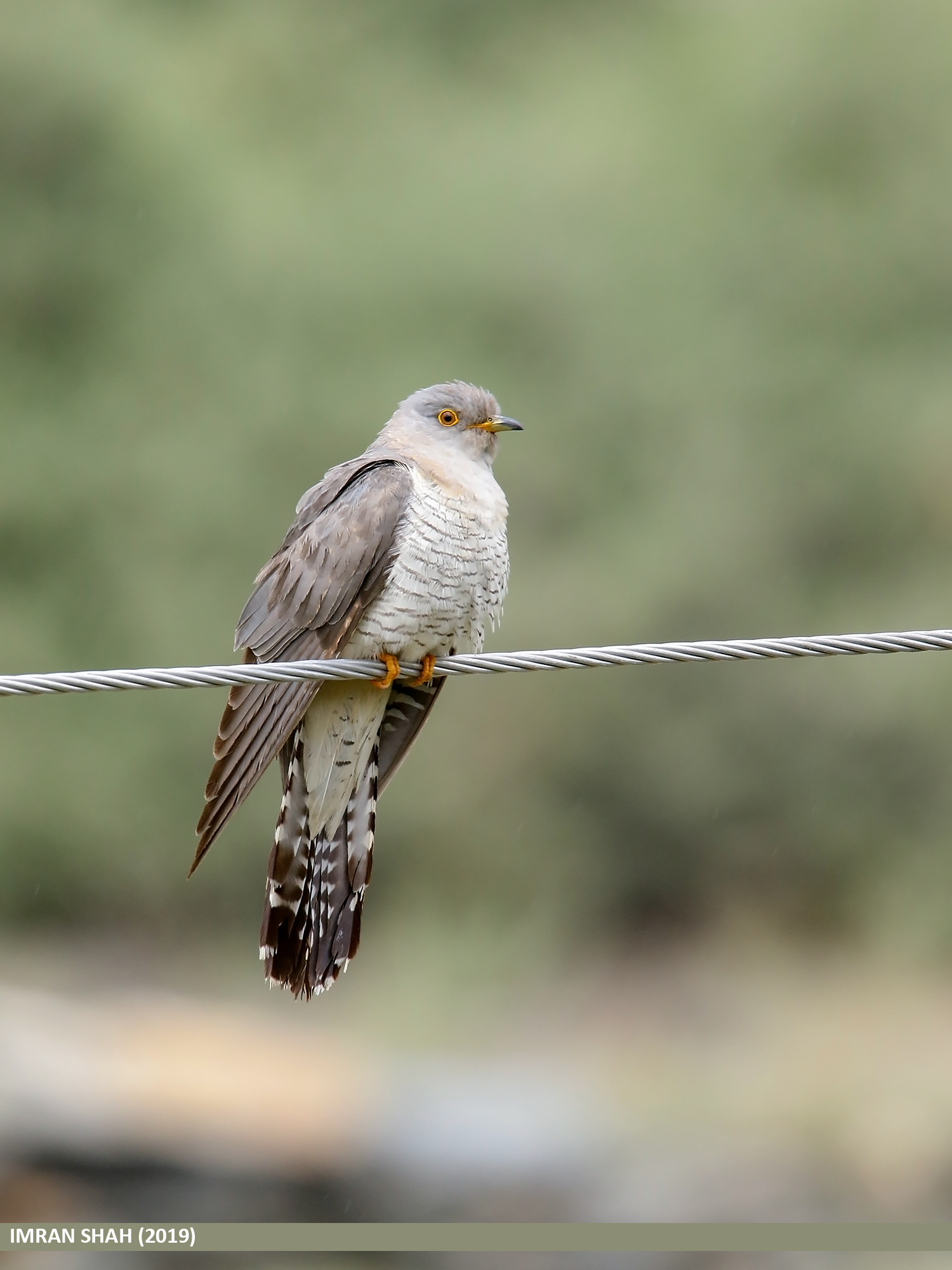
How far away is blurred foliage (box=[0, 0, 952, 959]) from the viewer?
10336mm

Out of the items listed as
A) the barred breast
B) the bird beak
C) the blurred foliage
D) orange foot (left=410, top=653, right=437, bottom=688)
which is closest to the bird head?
the bird beak

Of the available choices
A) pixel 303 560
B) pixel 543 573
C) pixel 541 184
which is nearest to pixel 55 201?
pixel 541 184

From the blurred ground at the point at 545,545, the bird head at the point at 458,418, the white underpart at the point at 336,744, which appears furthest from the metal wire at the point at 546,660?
the blurred ground at the point at 545,545

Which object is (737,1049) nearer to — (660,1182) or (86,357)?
(660,1182)

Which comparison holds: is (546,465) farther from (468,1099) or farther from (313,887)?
(313,887)

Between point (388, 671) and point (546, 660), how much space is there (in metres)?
0.74

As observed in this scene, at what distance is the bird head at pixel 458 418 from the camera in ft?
14.7

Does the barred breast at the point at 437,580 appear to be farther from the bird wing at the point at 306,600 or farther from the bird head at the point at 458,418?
the bird head at the point at 458,418

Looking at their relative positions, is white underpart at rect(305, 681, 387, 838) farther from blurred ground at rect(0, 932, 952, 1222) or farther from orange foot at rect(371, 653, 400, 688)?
blurred ground at rect(0, 932, 952, 1222)

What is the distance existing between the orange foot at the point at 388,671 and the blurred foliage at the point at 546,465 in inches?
232

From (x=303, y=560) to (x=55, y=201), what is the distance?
7758 mm

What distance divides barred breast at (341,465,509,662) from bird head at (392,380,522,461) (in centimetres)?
32

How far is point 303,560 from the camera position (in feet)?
13.3

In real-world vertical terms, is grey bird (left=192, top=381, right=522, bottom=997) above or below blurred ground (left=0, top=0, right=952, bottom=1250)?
below
